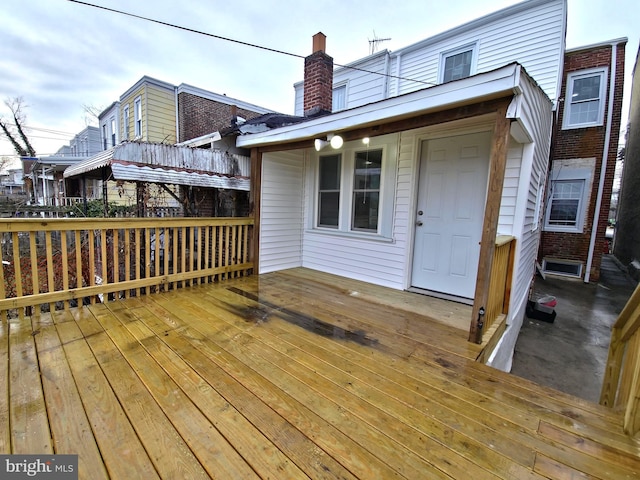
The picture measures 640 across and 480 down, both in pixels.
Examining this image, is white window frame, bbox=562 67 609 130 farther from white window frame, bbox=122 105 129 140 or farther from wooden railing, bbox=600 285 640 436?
white window frame, bbox=122 105 129 140

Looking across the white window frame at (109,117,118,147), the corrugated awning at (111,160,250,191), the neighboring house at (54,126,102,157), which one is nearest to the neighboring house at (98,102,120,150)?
the white window frame at (109,117,118,147)

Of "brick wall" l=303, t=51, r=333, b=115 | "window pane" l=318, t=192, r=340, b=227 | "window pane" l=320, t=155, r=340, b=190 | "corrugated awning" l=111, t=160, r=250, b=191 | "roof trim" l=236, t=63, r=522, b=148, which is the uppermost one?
"brick wall" l=303, t=51, r=333, b=115

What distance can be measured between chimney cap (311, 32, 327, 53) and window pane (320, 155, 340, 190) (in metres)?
1.92

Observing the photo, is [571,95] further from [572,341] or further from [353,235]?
[353,235]

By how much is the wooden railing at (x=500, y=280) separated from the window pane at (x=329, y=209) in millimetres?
2515

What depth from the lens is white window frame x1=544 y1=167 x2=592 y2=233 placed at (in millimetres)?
Result: 7895

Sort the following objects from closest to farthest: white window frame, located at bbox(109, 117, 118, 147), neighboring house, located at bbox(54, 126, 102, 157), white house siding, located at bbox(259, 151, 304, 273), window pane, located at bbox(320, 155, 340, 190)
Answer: white house siding, located at bbox(259, 151, 304, 273)
window pane, located at bbox(320, 155, 340, 190)
white window frame, located at bbox(109, 117, 118, 147)
neighboring house, located at bbox(54, 126, 102, 157)

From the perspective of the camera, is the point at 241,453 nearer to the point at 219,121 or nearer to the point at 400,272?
the point at 400,272

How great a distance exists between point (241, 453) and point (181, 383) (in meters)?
0.72

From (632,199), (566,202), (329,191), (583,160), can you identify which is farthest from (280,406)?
(632,199)

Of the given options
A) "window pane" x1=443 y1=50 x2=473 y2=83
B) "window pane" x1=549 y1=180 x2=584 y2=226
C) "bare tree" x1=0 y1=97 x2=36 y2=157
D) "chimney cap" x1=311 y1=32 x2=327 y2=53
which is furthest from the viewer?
"bare tree" x1=0 y1=97 x2=36 y2=157

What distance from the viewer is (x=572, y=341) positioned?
4840mm

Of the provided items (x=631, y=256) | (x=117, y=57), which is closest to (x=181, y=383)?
(x=117, y=57)

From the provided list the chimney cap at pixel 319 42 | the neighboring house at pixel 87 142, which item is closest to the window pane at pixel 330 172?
the chimney cap at pixel 319 42
